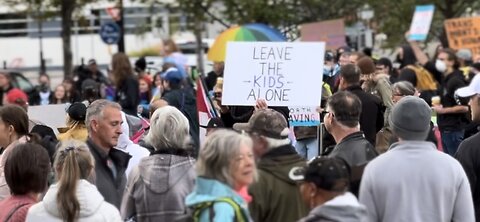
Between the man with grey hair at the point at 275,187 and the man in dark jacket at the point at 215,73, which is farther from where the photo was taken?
the man in dark jacket at the point at 215,73

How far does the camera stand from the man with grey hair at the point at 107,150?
771 centimetres

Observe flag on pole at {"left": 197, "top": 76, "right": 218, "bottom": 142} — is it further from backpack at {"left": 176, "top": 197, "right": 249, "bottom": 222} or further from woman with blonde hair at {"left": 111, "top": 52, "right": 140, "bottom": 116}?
backpack at {"left": 176, "top": 197, "right": 249, "bottom": 222}

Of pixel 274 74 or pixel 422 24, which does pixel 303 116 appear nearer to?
pixel 274 74

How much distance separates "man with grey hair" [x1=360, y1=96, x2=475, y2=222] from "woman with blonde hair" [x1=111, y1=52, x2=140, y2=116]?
10678 millimetres

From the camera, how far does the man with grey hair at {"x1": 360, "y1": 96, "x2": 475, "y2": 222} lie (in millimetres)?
6480

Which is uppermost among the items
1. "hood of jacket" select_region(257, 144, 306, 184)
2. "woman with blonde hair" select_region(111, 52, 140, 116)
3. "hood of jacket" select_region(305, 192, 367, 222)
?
"hood of jacket" select_region(257, 144, 306, 184)

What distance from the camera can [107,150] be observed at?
8141 millimetres

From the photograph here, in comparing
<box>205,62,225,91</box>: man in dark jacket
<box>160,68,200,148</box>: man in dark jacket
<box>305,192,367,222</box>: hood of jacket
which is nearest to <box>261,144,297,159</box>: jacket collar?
<box>305,192,367,222</box>: hood of jacket

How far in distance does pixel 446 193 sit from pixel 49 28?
50.9 metres

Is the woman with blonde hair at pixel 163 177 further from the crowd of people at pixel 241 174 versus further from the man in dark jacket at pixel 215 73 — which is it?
the man in dark jacket at pixel 215 73

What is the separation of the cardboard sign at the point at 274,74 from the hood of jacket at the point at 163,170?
3243 mm

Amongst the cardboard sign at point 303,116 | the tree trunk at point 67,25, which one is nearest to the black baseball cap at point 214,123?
the cardboard sign at point 303,116

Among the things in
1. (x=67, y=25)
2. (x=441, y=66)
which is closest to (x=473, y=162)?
(x=441, y=66)

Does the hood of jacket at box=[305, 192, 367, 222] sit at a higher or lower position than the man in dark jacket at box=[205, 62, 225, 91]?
higher
